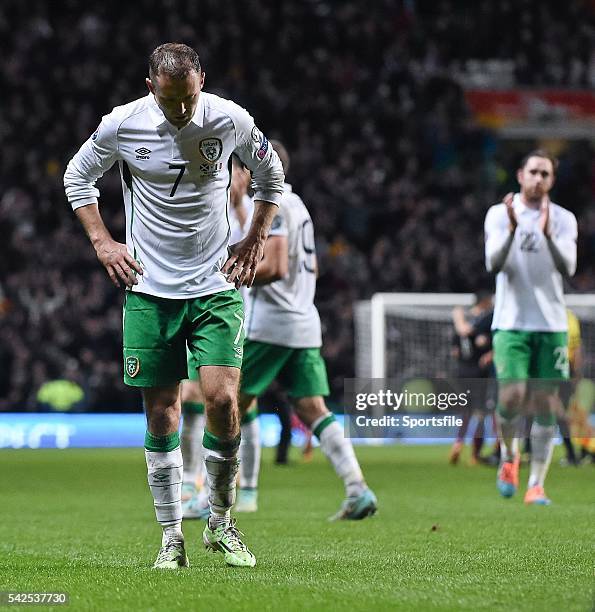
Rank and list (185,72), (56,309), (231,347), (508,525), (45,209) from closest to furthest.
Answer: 1. (185,72)
2. (231,347)
3. (508,525)
4. (56,309)
5. (45,209)

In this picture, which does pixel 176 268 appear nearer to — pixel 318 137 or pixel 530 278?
pixel 530 278

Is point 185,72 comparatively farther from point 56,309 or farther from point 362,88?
point 362,88

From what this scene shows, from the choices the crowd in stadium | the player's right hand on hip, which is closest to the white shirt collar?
the player's right hand on hip

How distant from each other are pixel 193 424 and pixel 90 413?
1087cm

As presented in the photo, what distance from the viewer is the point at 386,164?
25203mm

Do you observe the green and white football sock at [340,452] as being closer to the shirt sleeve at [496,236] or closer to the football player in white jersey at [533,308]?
the football player in white jersey at [533,308]

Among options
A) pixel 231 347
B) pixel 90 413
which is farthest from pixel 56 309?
pixel 231 347

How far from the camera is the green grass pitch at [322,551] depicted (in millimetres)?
4406

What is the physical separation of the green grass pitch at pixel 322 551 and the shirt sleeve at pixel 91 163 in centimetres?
156

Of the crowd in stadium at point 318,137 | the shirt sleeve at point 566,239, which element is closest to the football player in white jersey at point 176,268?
the shirt sleeve at point 566,239

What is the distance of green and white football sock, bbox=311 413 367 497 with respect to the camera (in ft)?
25.8

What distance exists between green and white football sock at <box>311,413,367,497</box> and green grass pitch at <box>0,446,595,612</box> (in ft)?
0.86

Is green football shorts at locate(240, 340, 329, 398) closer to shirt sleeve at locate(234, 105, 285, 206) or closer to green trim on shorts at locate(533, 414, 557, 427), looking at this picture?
green trim on shorts at locate(533, 414, 557, 427)
